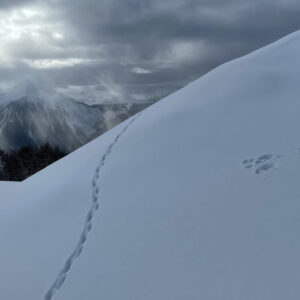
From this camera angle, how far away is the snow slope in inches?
140

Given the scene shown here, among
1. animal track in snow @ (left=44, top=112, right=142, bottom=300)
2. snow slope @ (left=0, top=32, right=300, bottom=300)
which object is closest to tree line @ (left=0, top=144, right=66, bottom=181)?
snow slope @ (left=0, top=32, right=300, bottom=300)

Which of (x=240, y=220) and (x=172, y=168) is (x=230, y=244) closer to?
(x=240, y=220)

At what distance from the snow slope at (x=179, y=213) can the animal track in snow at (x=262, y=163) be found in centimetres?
2

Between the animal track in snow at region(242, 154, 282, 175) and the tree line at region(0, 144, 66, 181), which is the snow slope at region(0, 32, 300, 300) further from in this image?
the tree line at region(0, 144, 66, 181)

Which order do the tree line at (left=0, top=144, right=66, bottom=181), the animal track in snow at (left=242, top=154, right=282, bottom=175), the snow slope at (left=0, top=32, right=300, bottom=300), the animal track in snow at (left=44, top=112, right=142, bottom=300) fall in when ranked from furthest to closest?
the tree line at (left=0, top=144, right=66, bottom=181) → the animal track in snow at (left=242, top=154, right=282, bottom=175) → the animal track in snow at (left=44, top=112, right=142, bottom=300) → the snow slope at (left=0, top=32, right=300, bottom=300)

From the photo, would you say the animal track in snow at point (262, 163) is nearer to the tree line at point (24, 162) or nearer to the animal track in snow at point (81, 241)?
the animal track in snow at point (81, 241)

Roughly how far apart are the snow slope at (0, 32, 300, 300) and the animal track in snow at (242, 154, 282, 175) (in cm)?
2

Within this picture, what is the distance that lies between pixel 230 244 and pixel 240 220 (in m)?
0.37

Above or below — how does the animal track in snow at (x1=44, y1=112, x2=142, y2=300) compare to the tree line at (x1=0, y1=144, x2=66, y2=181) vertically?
below

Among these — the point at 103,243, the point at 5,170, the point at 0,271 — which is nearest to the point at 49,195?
the point at 0,271

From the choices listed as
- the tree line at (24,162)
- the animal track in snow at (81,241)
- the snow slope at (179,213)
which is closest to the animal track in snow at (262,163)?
the snow slope at (179,213)

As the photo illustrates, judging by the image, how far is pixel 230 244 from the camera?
3.78 m

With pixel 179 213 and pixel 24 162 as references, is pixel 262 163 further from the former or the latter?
pixel 24 162

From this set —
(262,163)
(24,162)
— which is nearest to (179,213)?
(262,163)
